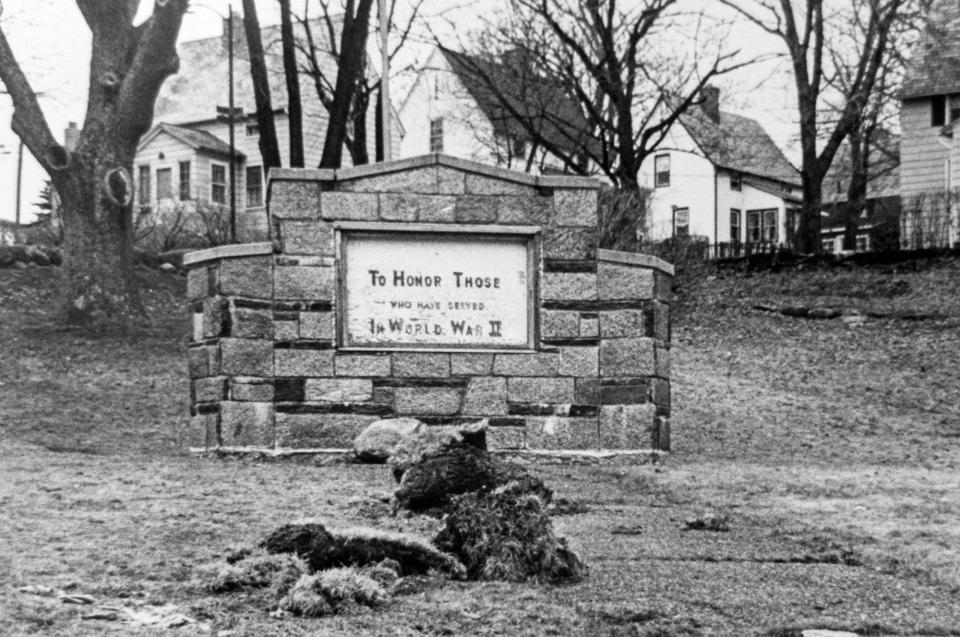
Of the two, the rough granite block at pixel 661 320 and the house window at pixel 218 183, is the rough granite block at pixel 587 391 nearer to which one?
the rough granite block at pixel 661 320

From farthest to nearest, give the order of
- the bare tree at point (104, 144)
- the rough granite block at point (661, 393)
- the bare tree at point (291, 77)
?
the bare tree at point (291, 77), the bare tree at point (104, 144), the rough granite block at point (661, 393)

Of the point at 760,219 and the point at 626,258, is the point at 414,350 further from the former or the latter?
the point at 760,219

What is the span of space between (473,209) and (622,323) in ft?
4.69

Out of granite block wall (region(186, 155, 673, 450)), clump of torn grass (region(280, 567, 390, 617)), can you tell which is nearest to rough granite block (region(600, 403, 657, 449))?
granite block wall (region(186, 155, 673, 450))

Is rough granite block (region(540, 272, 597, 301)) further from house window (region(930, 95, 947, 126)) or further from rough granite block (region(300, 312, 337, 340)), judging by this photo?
house window (region(930, 95, 947, 126))

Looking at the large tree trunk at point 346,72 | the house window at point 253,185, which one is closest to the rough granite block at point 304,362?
the large tree trunk at point 346,72

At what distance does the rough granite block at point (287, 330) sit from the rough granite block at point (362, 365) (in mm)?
358

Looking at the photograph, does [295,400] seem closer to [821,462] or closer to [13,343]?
[821,462]

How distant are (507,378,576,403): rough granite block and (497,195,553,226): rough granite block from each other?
1.19 metres

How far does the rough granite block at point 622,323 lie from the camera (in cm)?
989

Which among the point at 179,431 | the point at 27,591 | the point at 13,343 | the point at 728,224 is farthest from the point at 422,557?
the point at 728,224

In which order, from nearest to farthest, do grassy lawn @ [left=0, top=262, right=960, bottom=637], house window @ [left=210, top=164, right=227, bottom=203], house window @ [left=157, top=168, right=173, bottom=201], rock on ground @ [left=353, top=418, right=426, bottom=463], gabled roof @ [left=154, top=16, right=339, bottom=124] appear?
grassy lawn @ [left=0, top=262, right=960, bottom=637] → rock on ground @ [left=353, top=418, right=426, bottom=463] → house window @ [left=157, top=168, right=173, bottom=201] → house window @ [left=210, top=164, right=227, bottom=203] → gabled roof @ [left=154, top=16, right=339, bottom=124]

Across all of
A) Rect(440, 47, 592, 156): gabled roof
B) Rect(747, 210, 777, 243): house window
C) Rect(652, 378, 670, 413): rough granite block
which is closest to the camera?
Rect(652, 378, 670, 413): rough granite block

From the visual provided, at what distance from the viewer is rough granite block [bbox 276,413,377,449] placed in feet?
31.6
